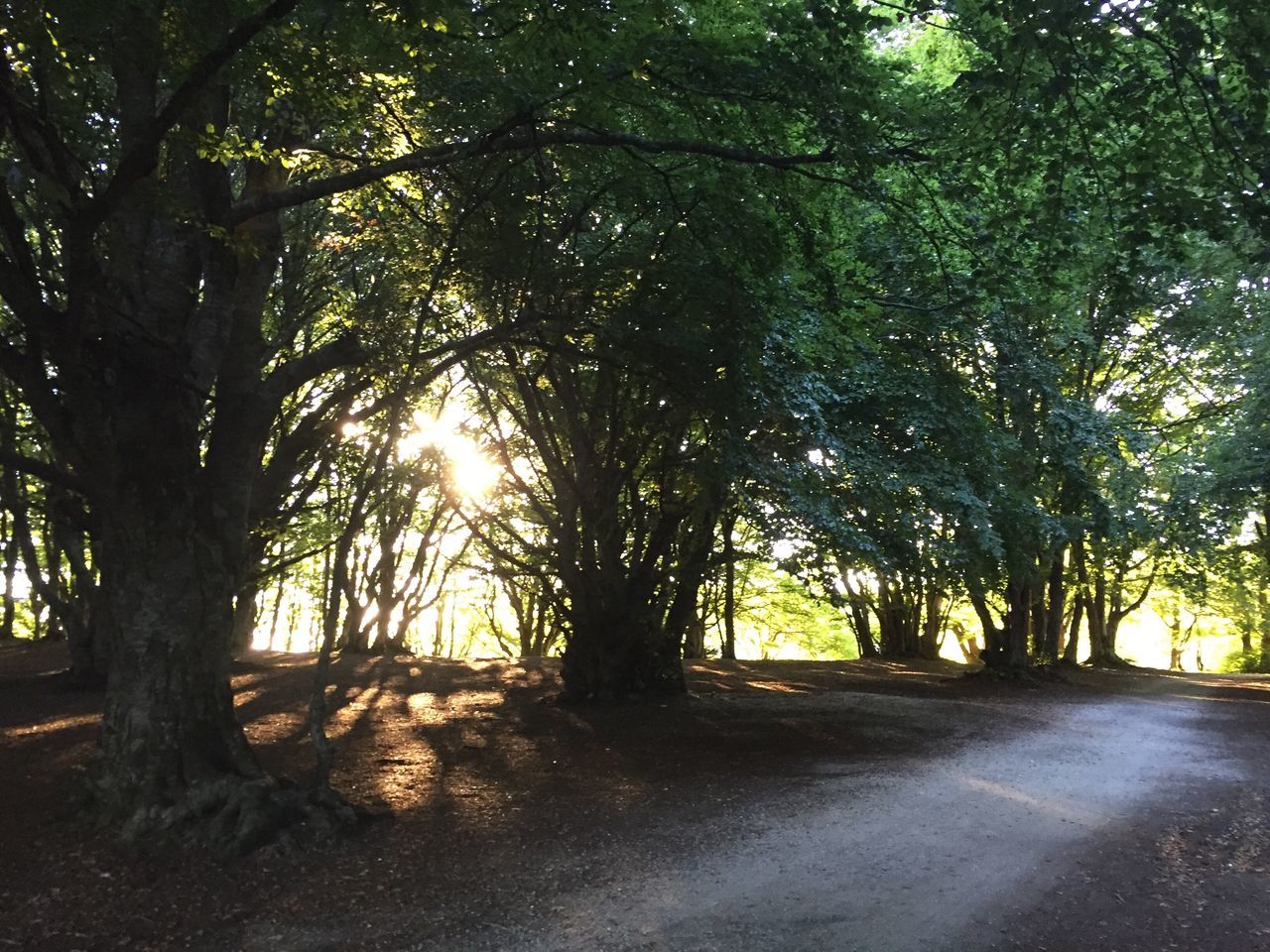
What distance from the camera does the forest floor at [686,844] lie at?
4.54 m

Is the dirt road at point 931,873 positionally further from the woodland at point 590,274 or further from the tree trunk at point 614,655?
the tree trunk at point 614,655

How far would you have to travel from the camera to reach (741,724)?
11.0m

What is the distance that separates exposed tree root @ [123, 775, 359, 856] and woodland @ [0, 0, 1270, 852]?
0.02 metres

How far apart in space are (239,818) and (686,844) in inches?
113

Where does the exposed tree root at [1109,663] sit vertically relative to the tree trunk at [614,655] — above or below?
below

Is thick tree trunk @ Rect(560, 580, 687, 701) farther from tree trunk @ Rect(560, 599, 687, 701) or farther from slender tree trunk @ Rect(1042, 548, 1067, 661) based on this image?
slender tree trunk @ Rect(1042, 548, 1067, 661)

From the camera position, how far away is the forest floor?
14.9 ft

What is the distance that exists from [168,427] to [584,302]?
3814 millimetres

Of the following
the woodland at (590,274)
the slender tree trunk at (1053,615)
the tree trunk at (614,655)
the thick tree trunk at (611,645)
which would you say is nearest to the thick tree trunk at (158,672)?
the woodland at (590,274)

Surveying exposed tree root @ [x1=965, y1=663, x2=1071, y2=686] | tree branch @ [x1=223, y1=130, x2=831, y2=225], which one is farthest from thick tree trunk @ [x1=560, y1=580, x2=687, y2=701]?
exposed tree root @ [x1=965, y1=663, x2=1071, y2=686]

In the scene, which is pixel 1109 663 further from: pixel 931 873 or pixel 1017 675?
pixel 931 873

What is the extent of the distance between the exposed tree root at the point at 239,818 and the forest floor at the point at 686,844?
0.14 meters

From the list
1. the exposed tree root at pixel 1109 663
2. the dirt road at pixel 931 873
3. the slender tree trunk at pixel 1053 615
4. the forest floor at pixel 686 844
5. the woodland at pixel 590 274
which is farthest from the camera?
the exposed tree root at pixel 1109 663

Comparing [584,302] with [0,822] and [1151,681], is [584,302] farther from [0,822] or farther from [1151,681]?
[1151,681]
